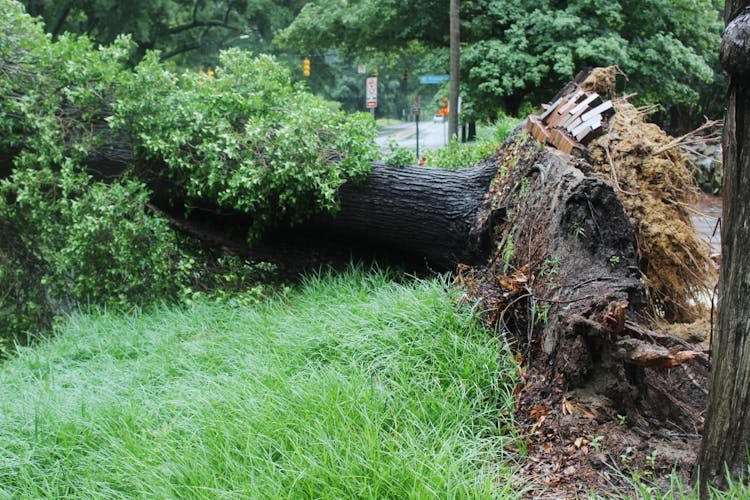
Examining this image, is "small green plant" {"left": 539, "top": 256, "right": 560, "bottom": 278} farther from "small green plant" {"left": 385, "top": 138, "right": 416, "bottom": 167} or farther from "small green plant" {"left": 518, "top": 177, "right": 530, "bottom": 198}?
"small green plant" {"left": 385, "top": 138, "right": 416, "bottom": 167}

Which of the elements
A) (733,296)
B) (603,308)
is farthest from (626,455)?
(733,296)

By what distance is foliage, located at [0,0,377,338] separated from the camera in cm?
595

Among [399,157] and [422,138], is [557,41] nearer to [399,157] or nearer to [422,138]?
[399,157]

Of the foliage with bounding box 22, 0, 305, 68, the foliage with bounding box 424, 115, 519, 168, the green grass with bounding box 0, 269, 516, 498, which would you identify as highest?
the foliage with bounding box 22, 0, 305, 68

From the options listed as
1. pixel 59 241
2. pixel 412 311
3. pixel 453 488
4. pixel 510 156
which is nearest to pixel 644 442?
pixel 453 488

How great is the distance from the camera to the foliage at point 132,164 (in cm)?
595

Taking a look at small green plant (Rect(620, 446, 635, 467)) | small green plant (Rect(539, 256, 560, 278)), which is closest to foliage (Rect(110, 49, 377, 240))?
small green plant (Rect(539, 256, 560, 278))

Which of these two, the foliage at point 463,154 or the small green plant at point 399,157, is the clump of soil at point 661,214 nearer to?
the small green plant at point 399,157

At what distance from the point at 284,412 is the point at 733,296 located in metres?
2.01

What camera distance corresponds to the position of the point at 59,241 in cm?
642

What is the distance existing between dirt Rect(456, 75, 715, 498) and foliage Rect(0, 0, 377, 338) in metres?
1.94

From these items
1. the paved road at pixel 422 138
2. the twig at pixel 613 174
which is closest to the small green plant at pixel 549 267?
the twig at pixel 613 174

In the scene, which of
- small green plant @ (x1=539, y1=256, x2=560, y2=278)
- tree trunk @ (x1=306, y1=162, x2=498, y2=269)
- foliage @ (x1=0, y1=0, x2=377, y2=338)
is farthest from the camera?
foliage @ (x1=0, y1=0, x2=377, y2=338)

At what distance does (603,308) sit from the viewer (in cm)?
310
